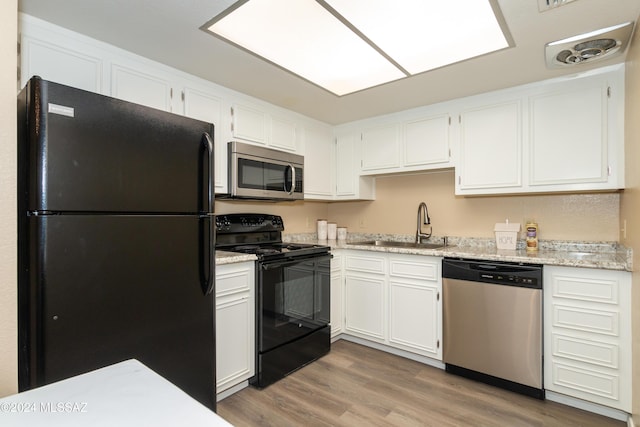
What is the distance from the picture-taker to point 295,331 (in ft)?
8.39

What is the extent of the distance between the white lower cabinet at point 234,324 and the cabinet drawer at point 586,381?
1991 mm

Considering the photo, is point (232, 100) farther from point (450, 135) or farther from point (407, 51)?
point (450, 135)

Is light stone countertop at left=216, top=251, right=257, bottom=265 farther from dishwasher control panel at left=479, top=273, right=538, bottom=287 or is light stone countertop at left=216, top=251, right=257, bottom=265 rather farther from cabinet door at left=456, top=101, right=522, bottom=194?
cabinet door at left=456, top=101, right=522, bottom=194

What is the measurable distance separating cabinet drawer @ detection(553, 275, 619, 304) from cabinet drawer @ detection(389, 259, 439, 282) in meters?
0.78

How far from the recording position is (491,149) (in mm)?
2637

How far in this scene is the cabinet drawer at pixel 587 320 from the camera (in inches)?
75.8

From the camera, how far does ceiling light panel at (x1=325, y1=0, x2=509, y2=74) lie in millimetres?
1607

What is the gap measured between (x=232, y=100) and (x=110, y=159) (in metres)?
1.40

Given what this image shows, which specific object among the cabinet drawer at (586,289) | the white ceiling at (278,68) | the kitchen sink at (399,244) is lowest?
the cabinet drawer at (586,289)

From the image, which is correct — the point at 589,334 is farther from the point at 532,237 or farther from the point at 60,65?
the point at 60,65

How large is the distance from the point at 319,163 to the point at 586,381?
2646mm

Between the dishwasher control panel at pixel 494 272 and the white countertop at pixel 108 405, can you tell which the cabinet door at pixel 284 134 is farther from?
the white countertop at pixel 108 405

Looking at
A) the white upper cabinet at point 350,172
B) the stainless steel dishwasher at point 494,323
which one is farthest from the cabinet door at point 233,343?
the white upper cabinet at point 350,172

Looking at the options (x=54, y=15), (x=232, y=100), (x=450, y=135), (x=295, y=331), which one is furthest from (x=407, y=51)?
(x=295, y=331)
